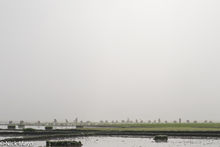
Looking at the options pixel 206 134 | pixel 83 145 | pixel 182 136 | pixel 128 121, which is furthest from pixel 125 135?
pixel 128 121

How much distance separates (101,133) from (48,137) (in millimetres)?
11612

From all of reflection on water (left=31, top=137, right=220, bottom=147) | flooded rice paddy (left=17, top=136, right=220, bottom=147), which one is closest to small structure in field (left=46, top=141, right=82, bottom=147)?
flooded rice paddy (left=17, top=136, right=220, bottom=147)

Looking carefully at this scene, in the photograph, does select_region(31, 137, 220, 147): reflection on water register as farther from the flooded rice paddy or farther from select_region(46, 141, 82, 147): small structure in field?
select_region(46, 141, 82, 147): small structure in field

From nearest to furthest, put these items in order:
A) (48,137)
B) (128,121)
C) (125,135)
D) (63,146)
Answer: (63,146) < (48,137) < (125,135) < (128,121)

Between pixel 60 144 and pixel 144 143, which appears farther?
pixel 144 143

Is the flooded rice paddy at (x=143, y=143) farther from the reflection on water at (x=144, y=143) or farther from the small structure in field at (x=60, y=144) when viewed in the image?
the small structure in field at (x=60, y=144)

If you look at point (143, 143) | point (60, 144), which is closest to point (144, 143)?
point (143, 143)

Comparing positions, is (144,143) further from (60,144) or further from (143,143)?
(60,144)

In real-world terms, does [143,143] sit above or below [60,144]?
below

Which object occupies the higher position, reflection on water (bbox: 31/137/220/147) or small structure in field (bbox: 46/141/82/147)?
small structure in field (bbox: 46/141/82/147)

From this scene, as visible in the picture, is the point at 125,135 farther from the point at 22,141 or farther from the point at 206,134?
the point at 22,141

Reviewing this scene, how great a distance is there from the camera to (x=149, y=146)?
119ft

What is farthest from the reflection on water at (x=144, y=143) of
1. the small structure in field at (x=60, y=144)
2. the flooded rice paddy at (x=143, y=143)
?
the small structure in field at (x=60, y=144)

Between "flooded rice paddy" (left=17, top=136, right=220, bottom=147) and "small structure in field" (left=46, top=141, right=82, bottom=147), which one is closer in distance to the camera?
"small structure in field" (left=46, top=141, right=82, bottom=147)
